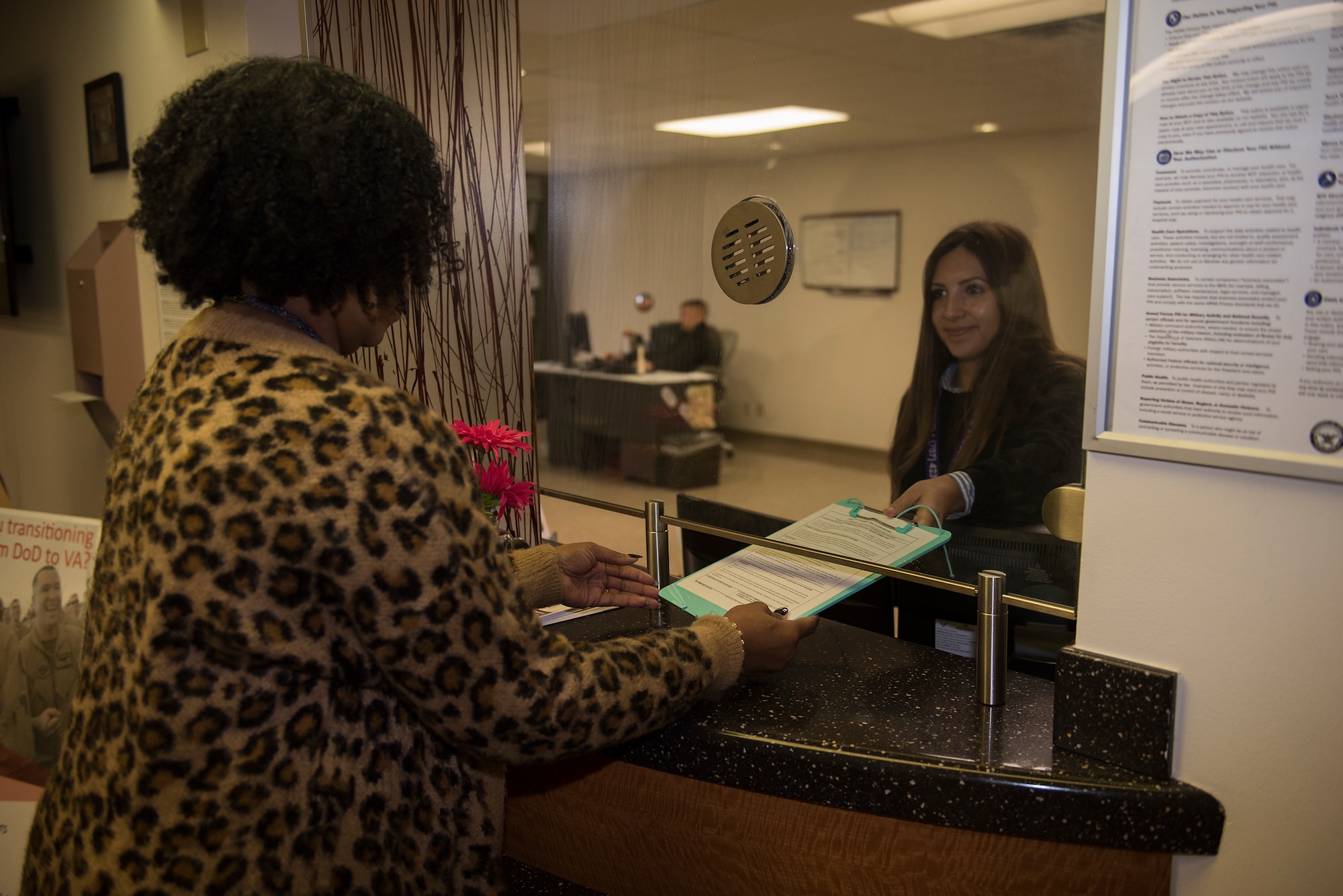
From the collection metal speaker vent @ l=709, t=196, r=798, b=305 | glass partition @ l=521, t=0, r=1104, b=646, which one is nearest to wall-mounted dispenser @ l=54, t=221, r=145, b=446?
glass partition @ l=521, t=0, r=1104, b=646

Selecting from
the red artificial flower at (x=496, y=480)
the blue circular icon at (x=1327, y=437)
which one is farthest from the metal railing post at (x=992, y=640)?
the red artificial flower at (x=496, y=480)

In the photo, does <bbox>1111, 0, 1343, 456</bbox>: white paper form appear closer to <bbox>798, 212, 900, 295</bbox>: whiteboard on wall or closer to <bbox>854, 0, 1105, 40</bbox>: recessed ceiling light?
<bbox>854, 0, 1105, 40</bbox>: recessed ceiling light

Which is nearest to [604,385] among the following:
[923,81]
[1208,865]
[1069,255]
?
[923,81]

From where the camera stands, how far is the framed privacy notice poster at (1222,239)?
2.59ft

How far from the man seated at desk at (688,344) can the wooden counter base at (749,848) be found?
2.15 feet

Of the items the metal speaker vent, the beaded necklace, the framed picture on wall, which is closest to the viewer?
the beaded necklace

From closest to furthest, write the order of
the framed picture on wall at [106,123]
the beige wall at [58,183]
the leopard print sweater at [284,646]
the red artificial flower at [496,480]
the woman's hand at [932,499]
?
the leopard print sweater at [284,646]
the woman's hand at [932,499]
the red artificial flower at [496,480]
the beige wall at [58,183]
the framed picture on wall at [106,123]

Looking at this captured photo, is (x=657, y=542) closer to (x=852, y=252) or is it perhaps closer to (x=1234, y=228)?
(x=852, y=252)

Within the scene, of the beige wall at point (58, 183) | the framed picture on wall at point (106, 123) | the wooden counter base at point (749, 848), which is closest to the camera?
the wooden counter base at point (749, 848)

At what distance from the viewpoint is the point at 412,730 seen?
901 millimetres

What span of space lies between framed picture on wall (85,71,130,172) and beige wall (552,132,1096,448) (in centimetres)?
158

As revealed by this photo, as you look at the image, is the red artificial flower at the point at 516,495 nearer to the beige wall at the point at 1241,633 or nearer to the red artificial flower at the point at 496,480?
the red artificial flower at the point at 496,480

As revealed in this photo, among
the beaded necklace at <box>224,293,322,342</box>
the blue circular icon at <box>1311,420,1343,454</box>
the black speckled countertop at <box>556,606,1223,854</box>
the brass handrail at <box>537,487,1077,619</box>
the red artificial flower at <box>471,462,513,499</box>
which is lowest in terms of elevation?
the black speckled countertop at <box>556,606,1223,854</box>

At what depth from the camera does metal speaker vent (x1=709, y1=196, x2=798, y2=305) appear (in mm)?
1353
